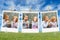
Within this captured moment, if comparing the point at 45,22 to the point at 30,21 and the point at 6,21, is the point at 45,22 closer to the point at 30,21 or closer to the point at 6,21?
the point at 30,21

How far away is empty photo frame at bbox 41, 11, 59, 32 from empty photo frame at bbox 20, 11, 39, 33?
0.03 meters

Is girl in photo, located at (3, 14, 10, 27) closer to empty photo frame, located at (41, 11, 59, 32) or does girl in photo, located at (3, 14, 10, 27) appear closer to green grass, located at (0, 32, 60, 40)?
green grass, located at (0, 32, 60, 40)

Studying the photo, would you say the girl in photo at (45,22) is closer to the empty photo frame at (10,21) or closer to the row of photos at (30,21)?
the row of photos at (30,21)

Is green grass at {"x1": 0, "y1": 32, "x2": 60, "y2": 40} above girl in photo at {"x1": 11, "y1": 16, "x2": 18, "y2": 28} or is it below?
below

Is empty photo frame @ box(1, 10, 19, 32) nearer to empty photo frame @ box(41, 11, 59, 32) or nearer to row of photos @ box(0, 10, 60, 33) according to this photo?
row of photos @ box(0, 10, 60, 33)

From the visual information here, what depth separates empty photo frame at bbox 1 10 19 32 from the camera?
59 centimetres

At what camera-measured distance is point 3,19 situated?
A: 604 millimetres

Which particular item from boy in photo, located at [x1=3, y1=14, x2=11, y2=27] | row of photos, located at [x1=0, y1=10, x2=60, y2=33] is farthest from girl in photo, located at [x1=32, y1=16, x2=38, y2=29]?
boy in photo, located at [x1=3, y1=14, x2=11, y2=27]

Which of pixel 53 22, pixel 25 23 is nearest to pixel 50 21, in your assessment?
pixel 53 22

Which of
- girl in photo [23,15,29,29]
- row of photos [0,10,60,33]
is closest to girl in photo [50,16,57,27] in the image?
row of photos [0,10,60,33]

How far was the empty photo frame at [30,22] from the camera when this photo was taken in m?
0.59

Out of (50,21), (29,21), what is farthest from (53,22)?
(29,21)

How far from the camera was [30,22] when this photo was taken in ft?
1.96

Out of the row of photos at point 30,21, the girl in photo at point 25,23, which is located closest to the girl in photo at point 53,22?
the row of photos at point 30,21
